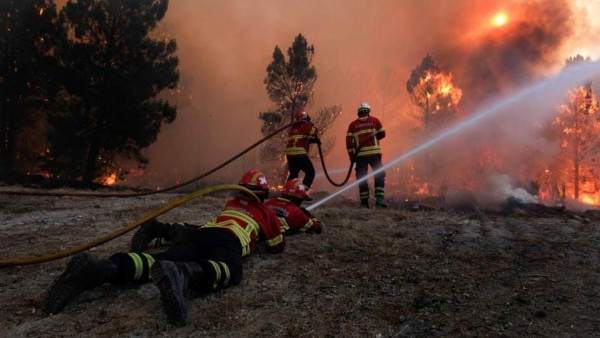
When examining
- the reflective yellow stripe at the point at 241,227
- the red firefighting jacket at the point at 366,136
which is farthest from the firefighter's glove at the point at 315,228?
the red firefighting jacket at the point at 366,136

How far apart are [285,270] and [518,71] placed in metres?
28.5

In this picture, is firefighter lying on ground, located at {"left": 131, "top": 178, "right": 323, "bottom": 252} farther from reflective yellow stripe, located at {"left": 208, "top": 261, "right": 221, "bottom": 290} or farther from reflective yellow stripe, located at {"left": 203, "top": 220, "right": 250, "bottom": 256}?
reflective yellow stripe, located at {"left": 208, "top": 261, "right": 221, "bottom": 290}

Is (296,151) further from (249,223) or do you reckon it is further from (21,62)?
(21,62)

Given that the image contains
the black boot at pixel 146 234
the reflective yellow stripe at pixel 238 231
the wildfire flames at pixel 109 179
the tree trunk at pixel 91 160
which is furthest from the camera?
the wildfire flames at pixel 109 179

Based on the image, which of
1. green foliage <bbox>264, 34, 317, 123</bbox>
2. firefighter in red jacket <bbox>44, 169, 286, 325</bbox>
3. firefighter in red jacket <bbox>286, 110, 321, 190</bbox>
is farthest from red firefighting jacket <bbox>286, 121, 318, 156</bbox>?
green foliage <bbox>264, 34, 317, 123</bbox>

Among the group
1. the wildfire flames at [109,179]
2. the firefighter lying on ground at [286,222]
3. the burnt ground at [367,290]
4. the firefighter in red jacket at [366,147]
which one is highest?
the wildfire flames at [109,179]

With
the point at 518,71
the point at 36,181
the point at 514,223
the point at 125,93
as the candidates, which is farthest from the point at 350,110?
the point at 514,223

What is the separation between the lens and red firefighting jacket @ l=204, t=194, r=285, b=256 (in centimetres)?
392

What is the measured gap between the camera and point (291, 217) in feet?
16.8

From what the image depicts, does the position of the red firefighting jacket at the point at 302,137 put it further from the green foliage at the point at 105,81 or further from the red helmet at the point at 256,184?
the green foliage at the point at 105,81

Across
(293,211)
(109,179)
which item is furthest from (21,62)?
(293,211)

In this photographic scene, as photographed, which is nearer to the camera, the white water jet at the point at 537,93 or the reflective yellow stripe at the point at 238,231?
the reflective yellow stripe at the point at 238,231

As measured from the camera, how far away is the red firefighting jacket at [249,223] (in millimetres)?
3916

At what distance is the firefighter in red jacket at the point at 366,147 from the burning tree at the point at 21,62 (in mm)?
12801
